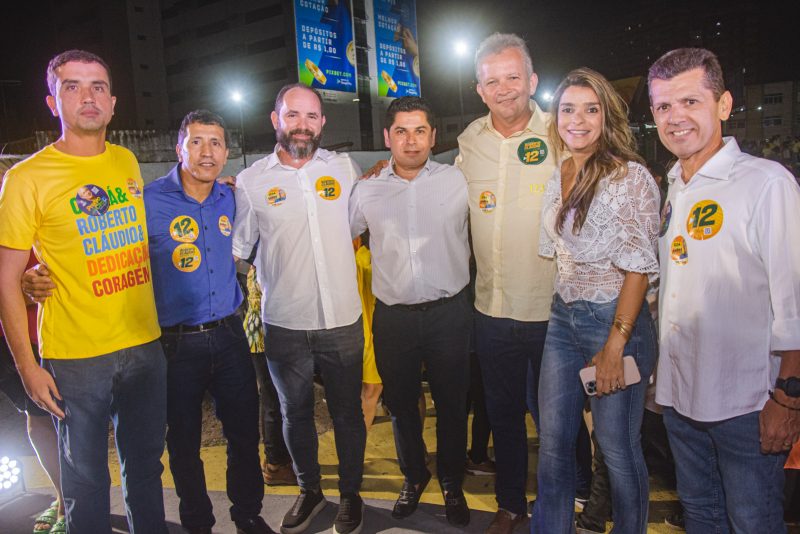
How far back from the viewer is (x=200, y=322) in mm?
3057

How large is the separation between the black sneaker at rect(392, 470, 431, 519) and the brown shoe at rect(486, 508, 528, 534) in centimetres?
52

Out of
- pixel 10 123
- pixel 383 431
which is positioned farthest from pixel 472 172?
pixel 10 123

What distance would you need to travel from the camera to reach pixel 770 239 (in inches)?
76.3

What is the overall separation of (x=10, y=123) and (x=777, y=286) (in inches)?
1798

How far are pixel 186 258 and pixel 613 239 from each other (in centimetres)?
227

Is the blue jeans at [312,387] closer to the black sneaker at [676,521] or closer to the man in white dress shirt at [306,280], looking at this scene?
the man in white dress shirt at [306,280]

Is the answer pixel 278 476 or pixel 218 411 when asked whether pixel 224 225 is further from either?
pixel 278 476

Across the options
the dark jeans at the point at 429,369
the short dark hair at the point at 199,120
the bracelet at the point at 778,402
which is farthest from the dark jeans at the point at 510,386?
the short dark hair at the point at 199,120

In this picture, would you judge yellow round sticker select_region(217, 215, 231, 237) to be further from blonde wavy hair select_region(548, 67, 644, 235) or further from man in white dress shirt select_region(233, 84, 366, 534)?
blonde wavy hair select_region(548, 67, 644, 235)

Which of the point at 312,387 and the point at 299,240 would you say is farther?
the point at 312,387

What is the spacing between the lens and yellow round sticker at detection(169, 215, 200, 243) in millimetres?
3014

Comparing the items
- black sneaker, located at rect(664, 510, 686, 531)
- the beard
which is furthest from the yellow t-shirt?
black sneaker, located at rect(664, 510, 686, 531)

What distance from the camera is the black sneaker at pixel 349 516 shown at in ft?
10.7

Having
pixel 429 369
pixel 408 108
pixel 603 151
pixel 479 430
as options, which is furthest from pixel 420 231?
pixel 479 430
